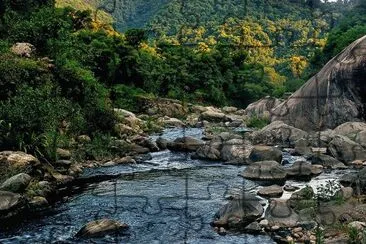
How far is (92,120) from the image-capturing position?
48.8 feet

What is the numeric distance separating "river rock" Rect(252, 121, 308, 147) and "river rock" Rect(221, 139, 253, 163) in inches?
73.0

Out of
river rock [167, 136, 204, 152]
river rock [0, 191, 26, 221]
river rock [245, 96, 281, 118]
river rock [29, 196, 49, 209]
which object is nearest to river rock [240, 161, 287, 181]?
river rock [167, 136, 204, 152]

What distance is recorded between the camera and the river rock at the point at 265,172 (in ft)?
34.4

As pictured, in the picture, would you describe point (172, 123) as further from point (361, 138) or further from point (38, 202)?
point (38, 202)

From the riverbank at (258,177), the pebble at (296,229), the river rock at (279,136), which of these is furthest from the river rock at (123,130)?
the pebble at (296,229)

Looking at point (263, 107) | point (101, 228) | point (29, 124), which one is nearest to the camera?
point (101, 228)

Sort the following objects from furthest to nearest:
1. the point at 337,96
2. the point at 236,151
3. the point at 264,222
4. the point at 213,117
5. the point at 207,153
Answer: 1. the point at 213,117
2. the point at 337,96
3. the point at 207,153
4. the point at 236,151
5. the point at 264,222

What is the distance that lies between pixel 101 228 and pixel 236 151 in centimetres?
652

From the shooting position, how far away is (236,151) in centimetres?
1286

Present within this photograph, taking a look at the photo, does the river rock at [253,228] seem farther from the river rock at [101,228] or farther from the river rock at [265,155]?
the river rock at [265,155]

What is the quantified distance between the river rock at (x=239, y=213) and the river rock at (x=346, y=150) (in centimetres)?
508

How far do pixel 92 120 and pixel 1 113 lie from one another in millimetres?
3959

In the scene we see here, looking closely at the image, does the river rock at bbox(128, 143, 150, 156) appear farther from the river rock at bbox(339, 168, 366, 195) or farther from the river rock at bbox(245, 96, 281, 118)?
the river rock at bbox(245, 96, 281, 118)

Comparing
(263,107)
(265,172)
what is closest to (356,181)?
(265,172)
